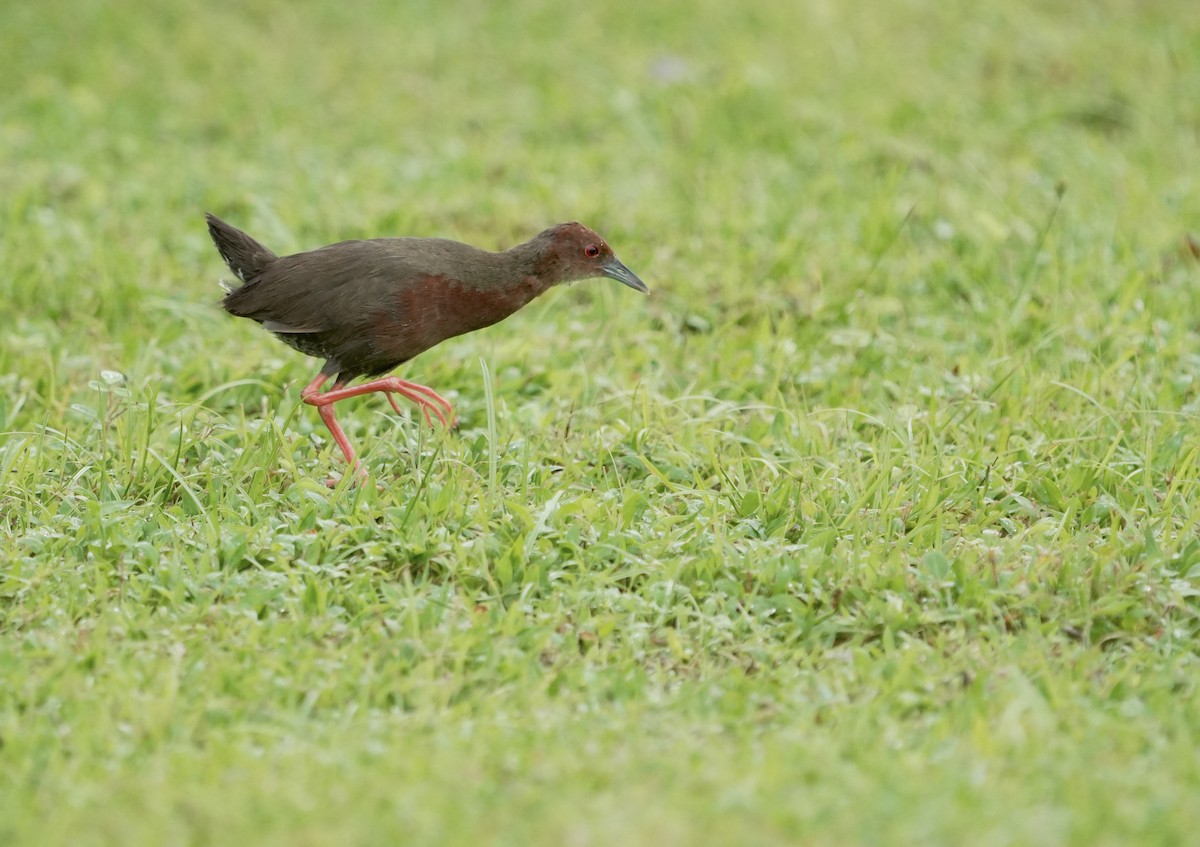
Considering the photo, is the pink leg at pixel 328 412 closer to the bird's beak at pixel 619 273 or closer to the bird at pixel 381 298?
the bird at pixel 381 298

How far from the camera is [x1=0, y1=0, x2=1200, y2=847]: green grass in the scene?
3.51 m

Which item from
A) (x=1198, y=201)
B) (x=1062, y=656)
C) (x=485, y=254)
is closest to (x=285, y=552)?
(x=485, y=254)

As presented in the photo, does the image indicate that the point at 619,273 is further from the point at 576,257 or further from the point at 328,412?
the point at 328,412

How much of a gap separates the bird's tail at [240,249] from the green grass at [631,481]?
488mm

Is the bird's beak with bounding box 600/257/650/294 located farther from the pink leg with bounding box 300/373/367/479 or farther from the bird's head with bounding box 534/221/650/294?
the pink leg with bounding box 300/373/367/479

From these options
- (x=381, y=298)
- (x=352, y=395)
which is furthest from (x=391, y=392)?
(x=381, y=298)

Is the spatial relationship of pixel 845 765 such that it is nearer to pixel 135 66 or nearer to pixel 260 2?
pixel 135 66

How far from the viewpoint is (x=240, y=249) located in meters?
5.65

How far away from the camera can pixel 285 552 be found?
452 centimetres

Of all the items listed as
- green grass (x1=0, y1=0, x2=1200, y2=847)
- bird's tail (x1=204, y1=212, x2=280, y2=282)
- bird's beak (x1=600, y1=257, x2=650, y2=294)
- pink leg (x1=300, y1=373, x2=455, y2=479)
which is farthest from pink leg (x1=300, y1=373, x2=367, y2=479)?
bird's beak (x1=600, y1=257, x2=650, y2=294)

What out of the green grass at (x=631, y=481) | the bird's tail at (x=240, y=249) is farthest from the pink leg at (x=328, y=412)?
the bird's tail at (x=240, y=249)

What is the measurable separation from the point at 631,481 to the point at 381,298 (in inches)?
42.7

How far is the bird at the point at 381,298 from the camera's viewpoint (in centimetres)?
523

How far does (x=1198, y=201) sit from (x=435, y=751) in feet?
20.2
